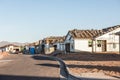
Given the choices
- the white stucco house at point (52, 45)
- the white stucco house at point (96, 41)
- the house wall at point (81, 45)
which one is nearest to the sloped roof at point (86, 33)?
the white stucco house at point (96, 41)

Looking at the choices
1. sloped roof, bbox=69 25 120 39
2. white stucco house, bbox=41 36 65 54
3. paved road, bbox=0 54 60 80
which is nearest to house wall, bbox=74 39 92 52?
sloped roof, bbox=69 25 120 39

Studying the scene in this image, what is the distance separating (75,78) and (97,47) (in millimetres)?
44449

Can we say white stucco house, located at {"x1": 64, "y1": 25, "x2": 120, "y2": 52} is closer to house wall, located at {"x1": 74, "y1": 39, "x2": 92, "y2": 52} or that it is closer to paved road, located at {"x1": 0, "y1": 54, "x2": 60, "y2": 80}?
house wall, located at {"x1": 74, "y1": 39, "x2": 92, "y2": 52}

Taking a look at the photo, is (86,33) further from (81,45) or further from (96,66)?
(96,66)

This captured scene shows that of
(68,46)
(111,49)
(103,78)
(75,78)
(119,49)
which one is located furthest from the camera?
(68,46)

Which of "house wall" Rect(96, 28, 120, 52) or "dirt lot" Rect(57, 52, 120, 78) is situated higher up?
"house wall" Rect(96, 28, 120, 52)

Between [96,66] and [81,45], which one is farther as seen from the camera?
[81,45]

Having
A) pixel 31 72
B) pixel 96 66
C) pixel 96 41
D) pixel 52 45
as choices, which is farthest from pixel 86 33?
pixel 31 72

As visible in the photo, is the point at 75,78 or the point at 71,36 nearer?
the point at 75,78

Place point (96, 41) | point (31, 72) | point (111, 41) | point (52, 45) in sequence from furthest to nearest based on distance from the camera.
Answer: point (52, 45), point (96, 41), point (111, 41), point (31, 72)

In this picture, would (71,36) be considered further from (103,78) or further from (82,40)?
(103,78)

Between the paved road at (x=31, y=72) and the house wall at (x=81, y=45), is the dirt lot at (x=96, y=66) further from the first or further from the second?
the house wall at (x=81, y=45)

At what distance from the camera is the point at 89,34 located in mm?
64188

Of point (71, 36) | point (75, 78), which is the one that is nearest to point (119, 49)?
point (71, 36)
